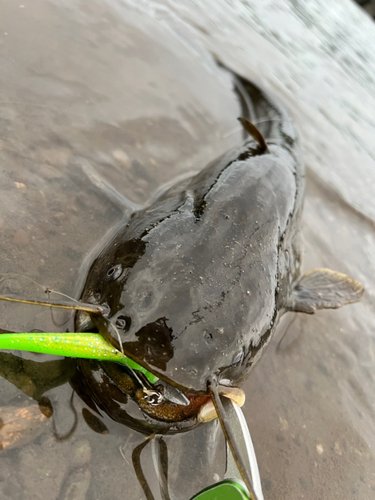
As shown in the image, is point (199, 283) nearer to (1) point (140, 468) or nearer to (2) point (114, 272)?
(2) point (114, 272)

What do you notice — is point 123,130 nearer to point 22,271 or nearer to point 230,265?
point 22,271

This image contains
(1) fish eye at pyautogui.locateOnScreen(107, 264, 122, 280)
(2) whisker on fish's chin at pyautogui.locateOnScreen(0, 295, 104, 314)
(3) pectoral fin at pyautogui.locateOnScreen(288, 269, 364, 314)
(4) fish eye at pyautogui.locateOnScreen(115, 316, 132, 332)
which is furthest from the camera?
(3) pectoral fin at pyautogui.locateOnScreen(288, 269, 364, 314)

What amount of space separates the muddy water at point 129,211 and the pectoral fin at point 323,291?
296 millimetres

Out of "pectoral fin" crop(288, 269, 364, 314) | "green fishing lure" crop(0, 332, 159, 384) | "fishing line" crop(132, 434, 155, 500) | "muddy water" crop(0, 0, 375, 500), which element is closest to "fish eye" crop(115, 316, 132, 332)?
"green fishing lure" crop(0, 332, 159, 384)

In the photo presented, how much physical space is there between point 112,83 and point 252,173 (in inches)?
74.9

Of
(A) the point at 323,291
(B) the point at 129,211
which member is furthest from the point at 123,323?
(A) the point at 323,291

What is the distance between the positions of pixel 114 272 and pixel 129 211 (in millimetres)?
1059

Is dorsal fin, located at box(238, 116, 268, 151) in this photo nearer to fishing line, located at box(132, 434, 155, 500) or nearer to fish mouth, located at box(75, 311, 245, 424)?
fish mouth, located at box(75, 311, 245, 424)

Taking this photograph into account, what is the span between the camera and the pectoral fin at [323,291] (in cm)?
302

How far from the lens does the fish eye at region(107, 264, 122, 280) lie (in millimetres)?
1903

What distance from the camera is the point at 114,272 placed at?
194 cm

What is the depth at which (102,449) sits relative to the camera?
196 cm

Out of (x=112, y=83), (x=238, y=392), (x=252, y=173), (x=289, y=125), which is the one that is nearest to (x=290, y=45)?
(x=289, y=125)

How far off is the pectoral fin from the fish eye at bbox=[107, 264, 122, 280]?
1.56 metres
